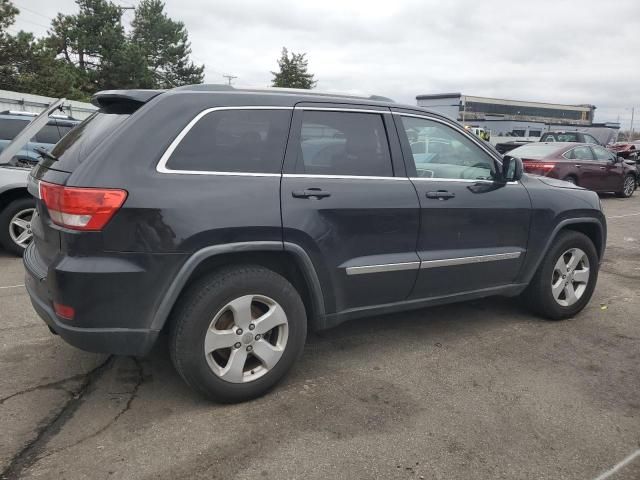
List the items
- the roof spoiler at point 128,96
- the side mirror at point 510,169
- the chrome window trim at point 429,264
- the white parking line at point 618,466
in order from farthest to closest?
the side mirror at point 510,169 < the chrome window trim at point 429,264 < the roof spoiler at point 128,96 < the white parking line at point 618,466

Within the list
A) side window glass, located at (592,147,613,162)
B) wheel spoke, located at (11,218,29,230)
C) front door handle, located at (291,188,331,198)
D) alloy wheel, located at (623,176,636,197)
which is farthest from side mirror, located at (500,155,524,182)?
alloy wheel, located at (623,176,636,197)

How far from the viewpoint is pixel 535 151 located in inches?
495

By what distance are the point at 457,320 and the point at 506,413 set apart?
5.21 ft

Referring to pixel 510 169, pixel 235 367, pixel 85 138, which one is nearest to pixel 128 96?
pixel 85 138

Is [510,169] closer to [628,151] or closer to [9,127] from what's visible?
[9,127]

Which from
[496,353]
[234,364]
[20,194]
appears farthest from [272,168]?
[20,194]

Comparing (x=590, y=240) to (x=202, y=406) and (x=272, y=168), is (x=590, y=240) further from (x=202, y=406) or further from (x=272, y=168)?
(x=202, y=406)

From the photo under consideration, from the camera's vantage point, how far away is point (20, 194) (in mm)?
6441

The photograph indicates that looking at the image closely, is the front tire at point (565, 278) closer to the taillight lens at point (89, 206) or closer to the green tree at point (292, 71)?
the taillight lens at point (89, 206)

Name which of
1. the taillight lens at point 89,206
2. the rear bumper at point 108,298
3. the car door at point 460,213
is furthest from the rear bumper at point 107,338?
the car door at point 460,213

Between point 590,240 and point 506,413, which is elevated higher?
point 590,240

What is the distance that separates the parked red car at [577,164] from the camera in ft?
39.8

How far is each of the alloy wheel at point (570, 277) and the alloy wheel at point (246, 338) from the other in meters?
2.58

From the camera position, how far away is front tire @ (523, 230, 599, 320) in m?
4.54
